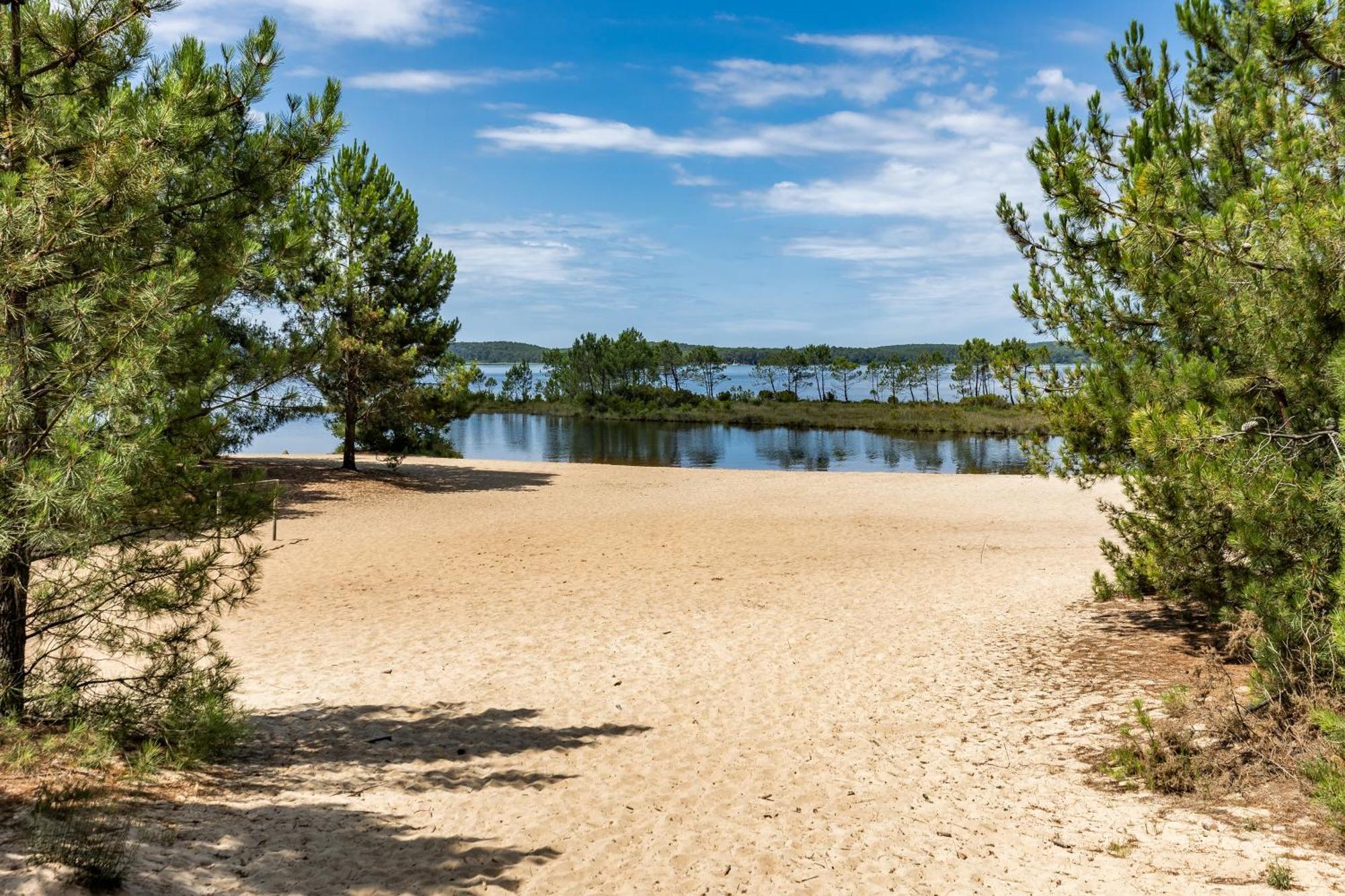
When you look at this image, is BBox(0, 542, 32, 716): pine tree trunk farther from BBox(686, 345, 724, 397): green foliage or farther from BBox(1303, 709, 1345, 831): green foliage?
BBox(686, 345, 724, 397): green foliage

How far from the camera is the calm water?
43375 mm

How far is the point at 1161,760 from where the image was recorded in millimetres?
6309

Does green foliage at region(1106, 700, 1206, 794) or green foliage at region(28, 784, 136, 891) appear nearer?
green foliage at region(28, 784, 136, 891)

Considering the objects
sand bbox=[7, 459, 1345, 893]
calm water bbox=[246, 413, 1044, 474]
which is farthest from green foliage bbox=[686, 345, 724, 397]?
sand bbox=[7, 459, 1345, 893]

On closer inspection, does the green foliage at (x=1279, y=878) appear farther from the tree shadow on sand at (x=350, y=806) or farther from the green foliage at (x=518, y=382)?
the green foliage at (x=518, y=382)

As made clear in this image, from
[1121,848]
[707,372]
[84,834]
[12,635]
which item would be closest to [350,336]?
[12,635]

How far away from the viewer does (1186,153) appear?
7.26 m

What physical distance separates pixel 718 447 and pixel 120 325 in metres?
50.5

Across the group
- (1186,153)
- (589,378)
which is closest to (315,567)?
(1186,153)

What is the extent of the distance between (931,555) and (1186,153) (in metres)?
9.54

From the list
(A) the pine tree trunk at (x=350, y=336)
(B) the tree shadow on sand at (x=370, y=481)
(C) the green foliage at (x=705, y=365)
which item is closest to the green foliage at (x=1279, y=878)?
(B) the tree shadow on sand at (x=370, y=481)

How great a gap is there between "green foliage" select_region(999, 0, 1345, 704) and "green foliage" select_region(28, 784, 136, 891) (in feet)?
20.4

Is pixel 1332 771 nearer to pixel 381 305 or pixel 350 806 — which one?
pixel 350 806

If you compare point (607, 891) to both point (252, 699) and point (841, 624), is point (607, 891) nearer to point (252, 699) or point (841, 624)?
point (252, 699)
